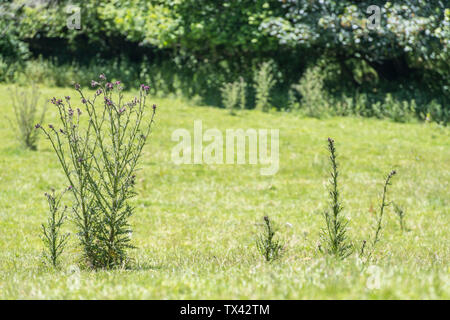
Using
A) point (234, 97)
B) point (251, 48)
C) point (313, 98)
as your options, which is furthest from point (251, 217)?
point (251, 48)

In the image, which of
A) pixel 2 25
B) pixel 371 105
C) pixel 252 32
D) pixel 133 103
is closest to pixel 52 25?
pixel 2 25

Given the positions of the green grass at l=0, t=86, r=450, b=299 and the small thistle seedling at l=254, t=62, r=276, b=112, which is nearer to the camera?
the green grass at l=0, t=86, r=450, b=299

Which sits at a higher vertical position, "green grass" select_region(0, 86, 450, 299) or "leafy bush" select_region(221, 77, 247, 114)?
"leafy bush" select_region(221, 77, 247, 114)

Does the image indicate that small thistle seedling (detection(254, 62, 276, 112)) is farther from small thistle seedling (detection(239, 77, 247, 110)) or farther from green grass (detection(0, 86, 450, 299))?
green grass (detection(0, 86, 450, 299))

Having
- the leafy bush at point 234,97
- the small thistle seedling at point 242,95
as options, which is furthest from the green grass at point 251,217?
the small thistle seedling at point 242,95

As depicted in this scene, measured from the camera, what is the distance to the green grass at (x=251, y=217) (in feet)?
11.8

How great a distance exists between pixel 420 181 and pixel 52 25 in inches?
696

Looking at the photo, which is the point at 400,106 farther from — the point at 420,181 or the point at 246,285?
the point at 246,285

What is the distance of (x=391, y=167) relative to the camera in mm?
12562

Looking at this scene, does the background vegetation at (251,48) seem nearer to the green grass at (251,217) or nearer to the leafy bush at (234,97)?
the leafy bush at (234,97)

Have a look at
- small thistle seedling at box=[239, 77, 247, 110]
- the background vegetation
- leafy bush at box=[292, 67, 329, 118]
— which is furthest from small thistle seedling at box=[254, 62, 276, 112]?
leafy bush at box=[292, 67, 329, 118]

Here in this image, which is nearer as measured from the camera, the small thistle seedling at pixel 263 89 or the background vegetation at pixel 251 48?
the background vegetation at pixel 251 48

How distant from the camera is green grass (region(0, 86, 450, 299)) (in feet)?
11.8

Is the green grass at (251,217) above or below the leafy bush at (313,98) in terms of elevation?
below
